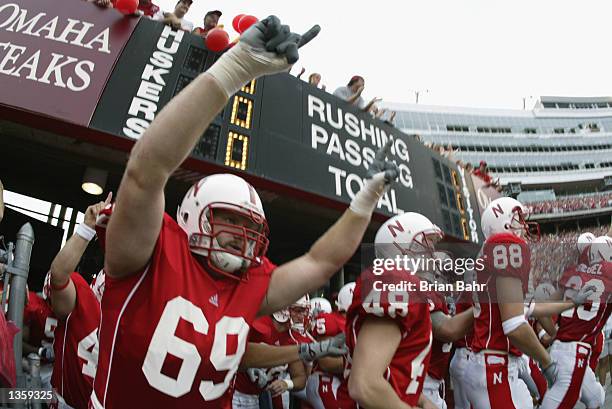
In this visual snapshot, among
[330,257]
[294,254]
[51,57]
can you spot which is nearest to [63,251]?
[330,257]

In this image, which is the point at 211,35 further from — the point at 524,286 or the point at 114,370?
the point at 114,370

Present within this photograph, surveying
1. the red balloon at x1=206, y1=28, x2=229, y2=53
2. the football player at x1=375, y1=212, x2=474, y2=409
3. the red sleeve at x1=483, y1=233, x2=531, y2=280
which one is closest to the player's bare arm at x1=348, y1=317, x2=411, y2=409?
the football player at x1=375, y1=212, x2=474, y2=409

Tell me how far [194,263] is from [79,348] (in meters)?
1.94

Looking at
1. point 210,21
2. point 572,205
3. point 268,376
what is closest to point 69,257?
point 268,376

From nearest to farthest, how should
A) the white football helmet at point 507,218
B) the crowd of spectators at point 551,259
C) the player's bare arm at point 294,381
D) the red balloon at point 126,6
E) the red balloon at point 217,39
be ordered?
the white football helmet at point 507,218, the player's bare arm at point 294,381, the crowd of spectators at point 551,259, the red balloon at point 126,6, the red balloon at point 217,39

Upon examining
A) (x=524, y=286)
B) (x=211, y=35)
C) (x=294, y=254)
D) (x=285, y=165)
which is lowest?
(x=524, y=286)

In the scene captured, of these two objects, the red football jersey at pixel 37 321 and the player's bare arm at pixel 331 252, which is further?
the red football jersey at pixel 37 321

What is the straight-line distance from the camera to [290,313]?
4.61 m

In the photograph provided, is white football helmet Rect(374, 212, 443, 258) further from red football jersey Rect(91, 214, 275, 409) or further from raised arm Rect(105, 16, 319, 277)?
raised arm Rect(105, 16, 319, 277)

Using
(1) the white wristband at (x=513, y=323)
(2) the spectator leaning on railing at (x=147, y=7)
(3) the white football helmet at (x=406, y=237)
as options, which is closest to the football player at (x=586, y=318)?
(1) the white wristband at (x=513, y=323)

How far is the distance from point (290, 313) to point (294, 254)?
7.51 metres

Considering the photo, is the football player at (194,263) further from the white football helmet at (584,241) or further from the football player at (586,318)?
the white football helmet at (584,241)

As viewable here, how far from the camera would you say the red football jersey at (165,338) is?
1.64 m

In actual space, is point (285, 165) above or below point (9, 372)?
above
